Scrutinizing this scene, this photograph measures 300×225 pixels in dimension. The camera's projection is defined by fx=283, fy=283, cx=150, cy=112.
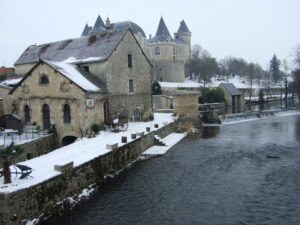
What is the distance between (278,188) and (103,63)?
1662cm

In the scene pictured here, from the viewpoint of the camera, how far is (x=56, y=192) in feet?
34.9

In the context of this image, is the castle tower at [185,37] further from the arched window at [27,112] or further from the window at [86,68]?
the arched window at [27,112]

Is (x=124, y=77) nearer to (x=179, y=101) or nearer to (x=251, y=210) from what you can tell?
(x=179, y=101)

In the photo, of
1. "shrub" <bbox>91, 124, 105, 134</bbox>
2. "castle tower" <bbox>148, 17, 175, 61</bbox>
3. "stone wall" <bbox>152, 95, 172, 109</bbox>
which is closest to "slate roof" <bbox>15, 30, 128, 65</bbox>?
"shrub" <bbox>91, 124, 105, 134</bbox>

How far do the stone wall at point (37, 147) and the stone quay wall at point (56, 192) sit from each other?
560 centimetres

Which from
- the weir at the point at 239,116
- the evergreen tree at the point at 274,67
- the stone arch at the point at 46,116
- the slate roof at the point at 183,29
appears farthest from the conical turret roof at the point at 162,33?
the evergreen tree at the point at 274,67

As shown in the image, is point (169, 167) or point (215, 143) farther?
point (215, 143)

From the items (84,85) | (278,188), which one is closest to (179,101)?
(84,85)

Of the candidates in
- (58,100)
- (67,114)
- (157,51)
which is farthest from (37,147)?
(157,51)

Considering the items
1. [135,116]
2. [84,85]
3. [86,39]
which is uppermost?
[86,39]

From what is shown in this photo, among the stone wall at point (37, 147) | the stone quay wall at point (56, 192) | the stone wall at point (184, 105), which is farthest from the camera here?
the stone wall at point (184, 105)

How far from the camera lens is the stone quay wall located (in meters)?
8.77

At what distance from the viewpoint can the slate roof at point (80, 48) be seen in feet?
82.0

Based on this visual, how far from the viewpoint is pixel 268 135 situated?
26422 mm
